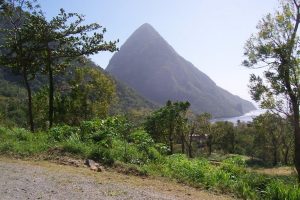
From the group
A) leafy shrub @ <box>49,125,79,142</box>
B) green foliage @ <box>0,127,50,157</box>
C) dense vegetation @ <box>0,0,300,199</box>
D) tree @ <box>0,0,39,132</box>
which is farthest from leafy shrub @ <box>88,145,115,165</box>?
tree @ <box>0,0,39,132</box>

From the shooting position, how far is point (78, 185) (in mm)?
8695

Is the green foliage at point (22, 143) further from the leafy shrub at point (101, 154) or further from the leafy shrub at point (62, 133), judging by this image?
the leafy shrub at point (101, 154)

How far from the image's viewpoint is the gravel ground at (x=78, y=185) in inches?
313

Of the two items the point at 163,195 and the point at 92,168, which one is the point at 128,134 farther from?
the point at 163,195

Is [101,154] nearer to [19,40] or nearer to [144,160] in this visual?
[144,160]

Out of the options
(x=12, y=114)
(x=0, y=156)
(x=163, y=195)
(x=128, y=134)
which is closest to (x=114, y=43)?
(x=128, y=134)

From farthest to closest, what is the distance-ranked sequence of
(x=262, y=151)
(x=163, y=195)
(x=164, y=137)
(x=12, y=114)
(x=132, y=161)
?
1. (x=262, y=151)
2. (x=12, y=114)
3. (x=164, y=137)
4. (x=132, y=161)
5. (x=163, y=195)

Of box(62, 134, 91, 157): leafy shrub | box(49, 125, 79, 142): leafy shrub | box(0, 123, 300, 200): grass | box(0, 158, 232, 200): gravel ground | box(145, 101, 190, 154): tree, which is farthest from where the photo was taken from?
box(145, 101, 190, 154): tree

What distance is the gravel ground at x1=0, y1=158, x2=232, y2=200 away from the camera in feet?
26.1

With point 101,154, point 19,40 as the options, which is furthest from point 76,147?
point 19,40

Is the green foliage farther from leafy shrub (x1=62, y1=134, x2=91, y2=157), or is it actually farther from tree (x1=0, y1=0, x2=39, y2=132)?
tree (x1=0, y1=0, x2=39, y2=132)

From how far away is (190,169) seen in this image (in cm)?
1066

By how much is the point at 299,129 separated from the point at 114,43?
1053 centimetres

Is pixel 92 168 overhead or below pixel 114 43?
below
